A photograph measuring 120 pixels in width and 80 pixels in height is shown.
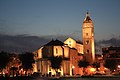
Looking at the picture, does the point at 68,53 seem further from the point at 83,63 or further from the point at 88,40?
the point at 88,40

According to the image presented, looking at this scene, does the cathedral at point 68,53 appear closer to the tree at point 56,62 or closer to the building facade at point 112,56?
the tree at point 56,62

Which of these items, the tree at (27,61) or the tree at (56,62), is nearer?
the tree at (27,61)

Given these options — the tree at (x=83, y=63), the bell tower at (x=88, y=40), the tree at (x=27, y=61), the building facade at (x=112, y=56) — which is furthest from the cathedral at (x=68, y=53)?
the tree at (x=27, y=61)

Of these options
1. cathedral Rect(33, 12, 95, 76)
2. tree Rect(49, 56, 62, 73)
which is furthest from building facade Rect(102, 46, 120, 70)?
tree Rect(49, 56, 62, 73)

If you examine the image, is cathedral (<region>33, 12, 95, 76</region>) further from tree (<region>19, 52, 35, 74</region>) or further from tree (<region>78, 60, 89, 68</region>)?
tree (<region>19, 52, 35, 74</region>)

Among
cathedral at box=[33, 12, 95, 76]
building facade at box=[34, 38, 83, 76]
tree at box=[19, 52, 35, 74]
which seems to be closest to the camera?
tree at box=[19, 52, 35, 74]

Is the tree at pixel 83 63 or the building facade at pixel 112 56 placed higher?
the building facade at pixel 112 56

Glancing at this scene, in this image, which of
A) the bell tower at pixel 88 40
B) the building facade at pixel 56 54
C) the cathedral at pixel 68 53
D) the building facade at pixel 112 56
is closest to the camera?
the building facade at pixel 56 54

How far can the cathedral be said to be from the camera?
4402 inches

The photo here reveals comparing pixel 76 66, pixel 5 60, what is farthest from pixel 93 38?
pixel 5 60

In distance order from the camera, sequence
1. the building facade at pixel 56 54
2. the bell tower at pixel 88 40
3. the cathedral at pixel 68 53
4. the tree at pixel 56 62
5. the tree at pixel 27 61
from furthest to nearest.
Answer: the bell tower at pixel 88 40
the cathedral at pixel 68 53
the building facade at pixel 56 54
the tree at pixel 56 62
the tree at pixel 27 61

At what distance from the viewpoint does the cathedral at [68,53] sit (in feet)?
367

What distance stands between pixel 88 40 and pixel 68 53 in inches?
767

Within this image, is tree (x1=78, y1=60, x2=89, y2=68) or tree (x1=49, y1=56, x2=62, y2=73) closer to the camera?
tree (x1=49, y1=56, x2=62, y2=73)
